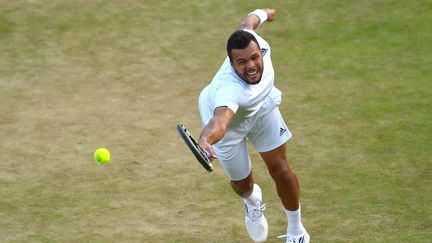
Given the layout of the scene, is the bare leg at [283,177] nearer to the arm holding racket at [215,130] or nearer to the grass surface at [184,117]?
the grass surface at [184,117]

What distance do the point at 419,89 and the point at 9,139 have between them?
16.1 feet

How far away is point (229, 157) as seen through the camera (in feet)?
23.4

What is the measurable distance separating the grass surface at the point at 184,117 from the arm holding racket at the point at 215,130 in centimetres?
179

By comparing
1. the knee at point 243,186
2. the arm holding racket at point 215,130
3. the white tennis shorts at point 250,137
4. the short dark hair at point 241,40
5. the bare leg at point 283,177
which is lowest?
the knee at point 243,186

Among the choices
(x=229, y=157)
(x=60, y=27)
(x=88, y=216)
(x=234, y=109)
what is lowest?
(x=60, y=27)

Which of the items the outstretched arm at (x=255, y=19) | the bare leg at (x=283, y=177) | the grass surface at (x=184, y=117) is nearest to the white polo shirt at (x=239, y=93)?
the bare leg at (x=283, y=177)

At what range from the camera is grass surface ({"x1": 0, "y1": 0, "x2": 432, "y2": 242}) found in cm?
782

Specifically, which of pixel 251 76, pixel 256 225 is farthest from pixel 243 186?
pixel 251 76

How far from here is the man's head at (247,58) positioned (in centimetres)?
638

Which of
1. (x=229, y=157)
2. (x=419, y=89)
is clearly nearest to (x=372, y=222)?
(x=229, y=157)

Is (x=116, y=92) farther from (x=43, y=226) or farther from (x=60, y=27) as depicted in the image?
(x=43, y=226)

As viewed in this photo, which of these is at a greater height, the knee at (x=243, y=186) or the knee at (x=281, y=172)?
the knee at (x=281, y=172)

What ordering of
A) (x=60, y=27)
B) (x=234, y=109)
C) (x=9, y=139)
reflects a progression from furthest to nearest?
(x=60, y=27), (x=9, y=139), (x=234, y=109)

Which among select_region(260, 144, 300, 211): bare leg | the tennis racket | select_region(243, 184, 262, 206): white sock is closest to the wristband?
select_region(260, 144, 300, 211): bare leg
